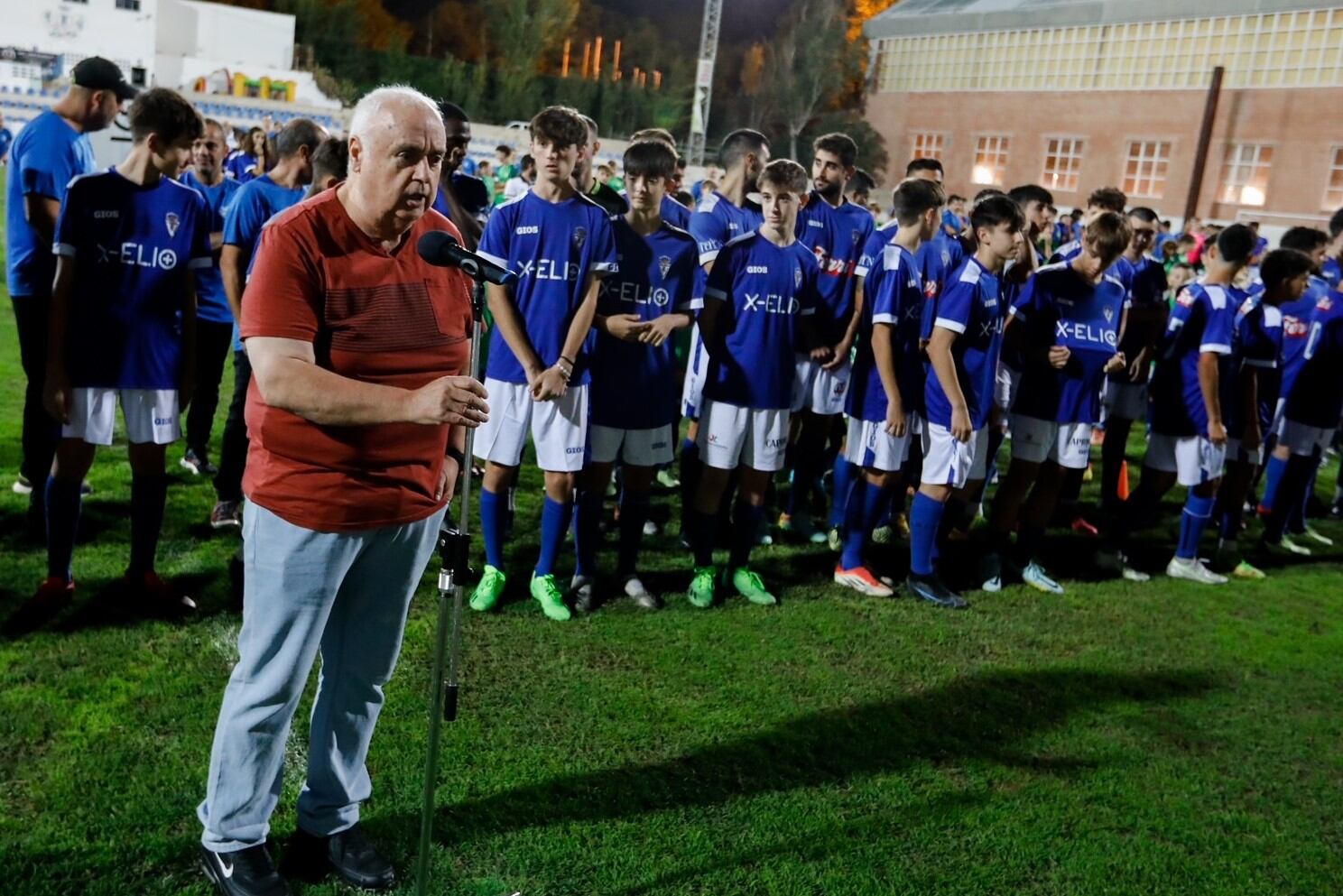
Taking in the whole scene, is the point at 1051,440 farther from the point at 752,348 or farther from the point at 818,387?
the point at 752,348

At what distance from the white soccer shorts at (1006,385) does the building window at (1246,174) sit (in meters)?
32.0

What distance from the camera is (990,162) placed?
4181cm

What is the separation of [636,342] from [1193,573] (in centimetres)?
409

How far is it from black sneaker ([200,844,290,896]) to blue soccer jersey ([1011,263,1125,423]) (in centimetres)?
467

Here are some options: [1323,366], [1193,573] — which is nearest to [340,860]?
[1193,573]

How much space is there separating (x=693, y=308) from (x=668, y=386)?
Answer: 410 mm

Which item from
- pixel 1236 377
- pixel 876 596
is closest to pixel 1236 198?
pixel 1236 377

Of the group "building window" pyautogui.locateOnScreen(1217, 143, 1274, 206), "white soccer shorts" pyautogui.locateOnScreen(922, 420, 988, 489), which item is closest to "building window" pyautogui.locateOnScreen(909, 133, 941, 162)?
"building window" pyautogui.locateOnScreen(1217, 143, 1274, 206)

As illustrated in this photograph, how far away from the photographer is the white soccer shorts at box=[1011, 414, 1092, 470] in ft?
19.7

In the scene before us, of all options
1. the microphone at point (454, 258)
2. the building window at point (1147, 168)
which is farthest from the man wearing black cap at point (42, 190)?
the building window at point (1147, 168)

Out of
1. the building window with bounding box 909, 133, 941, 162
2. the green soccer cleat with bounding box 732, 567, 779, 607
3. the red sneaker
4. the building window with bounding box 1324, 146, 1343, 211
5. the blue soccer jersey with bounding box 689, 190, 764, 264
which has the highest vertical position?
the building window with bounding box 909, 133, 941, 162

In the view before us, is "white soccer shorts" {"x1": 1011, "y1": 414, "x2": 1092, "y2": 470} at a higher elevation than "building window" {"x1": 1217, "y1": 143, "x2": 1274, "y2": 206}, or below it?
below

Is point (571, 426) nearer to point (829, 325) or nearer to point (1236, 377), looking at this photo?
point (829, 325)

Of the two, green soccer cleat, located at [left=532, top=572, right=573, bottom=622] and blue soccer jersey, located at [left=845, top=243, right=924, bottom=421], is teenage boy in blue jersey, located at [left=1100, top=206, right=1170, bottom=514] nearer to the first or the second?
blue soccer jersey, located at [left=845, top=243, right=924, bottom=421]
